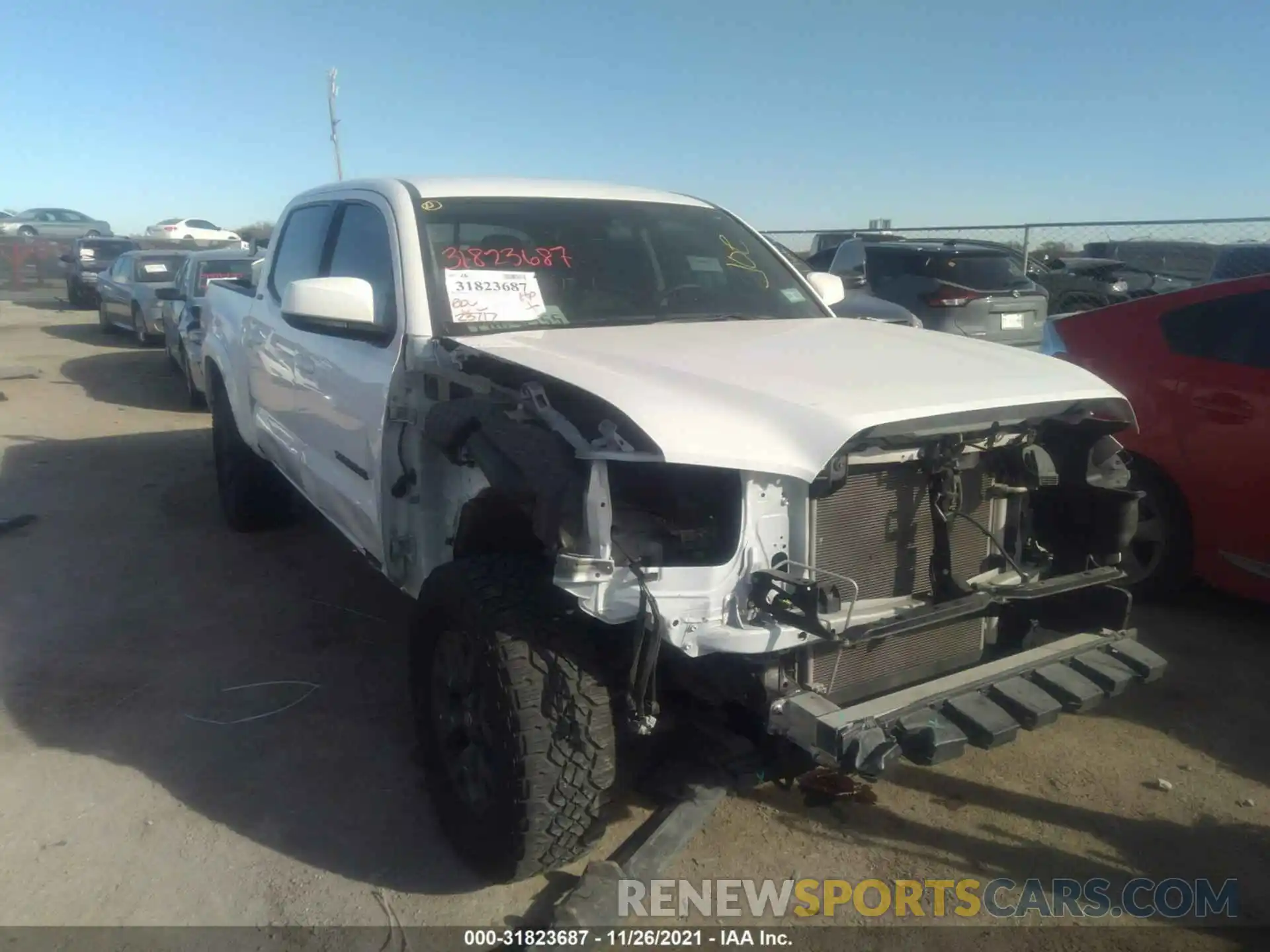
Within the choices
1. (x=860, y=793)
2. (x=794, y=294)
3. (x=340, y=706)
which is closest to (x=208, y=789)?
(x=340, y=706)

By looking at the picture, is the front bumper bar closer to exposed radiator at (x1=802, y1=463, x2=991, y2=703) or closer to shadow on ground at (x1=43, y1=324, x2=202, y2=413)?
exposed radiator at (x1=802, y1=463, x2=991, y2=703)

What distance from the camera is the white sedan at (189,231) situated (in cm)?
3675

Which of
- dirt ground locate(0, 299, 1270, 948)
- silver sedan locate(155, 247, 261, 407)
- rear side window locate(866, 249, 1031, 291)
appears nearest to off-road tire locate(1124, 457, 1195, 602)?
dirt ground locate(0, 299, 1270, 948)

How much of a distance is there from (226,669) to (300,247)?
2054 mm

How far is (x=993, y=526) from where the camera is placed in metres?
3.05

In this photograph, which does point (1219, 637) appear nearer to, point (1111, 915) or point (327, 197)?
point (1111, 915)

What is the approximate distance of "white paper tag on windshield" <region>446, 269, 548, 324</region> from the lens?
12.0 ft

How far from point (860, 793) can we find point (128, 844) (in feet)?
7.86

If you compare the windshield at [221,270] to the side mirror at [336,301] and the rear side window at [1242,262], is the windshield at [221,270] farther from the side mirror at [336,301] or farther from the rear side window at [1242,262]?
the rear side window at [1242,262]

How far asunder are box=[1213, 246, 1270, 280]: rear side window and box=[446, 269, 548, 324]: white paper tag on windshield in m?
8.61

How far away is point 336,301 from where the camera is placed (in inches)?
140

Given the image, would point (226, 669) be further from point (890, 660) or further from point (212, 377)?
point (890, 660)

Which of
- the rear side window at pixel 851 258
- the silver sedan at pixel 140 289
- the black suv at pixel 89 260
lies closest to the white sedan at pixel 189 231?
the black suv at pixel 89 260

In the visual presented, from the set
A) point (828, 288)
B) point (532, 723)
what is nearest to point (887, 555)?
point (532, 723)
